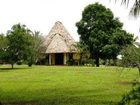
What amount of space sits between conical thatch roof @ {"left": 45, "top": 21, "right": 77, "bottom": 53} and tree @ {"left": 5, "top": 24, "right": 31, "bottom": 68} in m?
14.9

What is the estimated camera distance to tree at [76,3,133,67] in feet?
206

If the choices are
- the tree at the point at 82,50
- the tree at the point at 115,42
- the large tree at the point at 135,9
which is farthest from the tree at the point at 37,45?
the large tree at the point at 135,9

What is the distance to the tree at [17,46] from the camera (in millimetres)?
53750

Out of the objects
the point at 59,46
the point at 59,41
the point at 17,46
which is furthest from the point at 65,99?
the point at 59,41

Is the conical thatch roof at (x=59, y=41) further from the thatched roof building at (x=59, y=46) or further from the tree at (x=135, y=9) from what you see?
the tree at (x=135, y=9)

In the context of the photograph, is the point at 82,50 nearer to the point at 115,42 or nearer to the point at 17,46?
the point at 115,42

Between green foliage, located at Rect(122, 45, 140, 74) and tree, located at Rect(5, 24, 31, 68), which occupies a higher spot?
tree, located at Rect(5, 24, 31, 68)

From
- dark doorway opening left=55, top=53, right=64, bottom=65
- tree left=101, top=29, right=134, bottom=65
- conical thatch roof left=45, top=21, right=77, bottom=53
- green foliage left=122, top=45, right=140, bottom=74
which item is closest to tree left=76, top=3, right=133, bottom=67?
tree left=101, top=29, right=134, bottom=65

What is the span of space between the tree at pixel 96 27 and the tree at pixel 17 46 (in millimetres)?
11713

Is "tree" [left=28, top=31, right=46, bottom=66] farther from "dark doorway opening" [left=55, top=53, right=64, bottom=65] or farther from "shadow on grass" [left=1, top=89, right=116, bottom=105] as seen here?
"shadow on grass" [left=1, top=89, right=116, bottom=105]

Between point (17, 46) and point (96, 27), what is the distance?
47.0 ft

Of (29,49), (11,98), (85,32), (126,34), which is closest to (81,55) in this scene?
(85,32)

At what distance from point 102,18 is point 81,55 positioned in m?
6.77

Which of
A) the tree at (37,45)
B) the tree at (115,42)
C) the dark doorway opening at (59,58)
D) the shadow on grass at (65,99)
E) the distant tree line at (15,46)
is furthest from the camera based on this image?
the dark doorway opening at (59,58)
